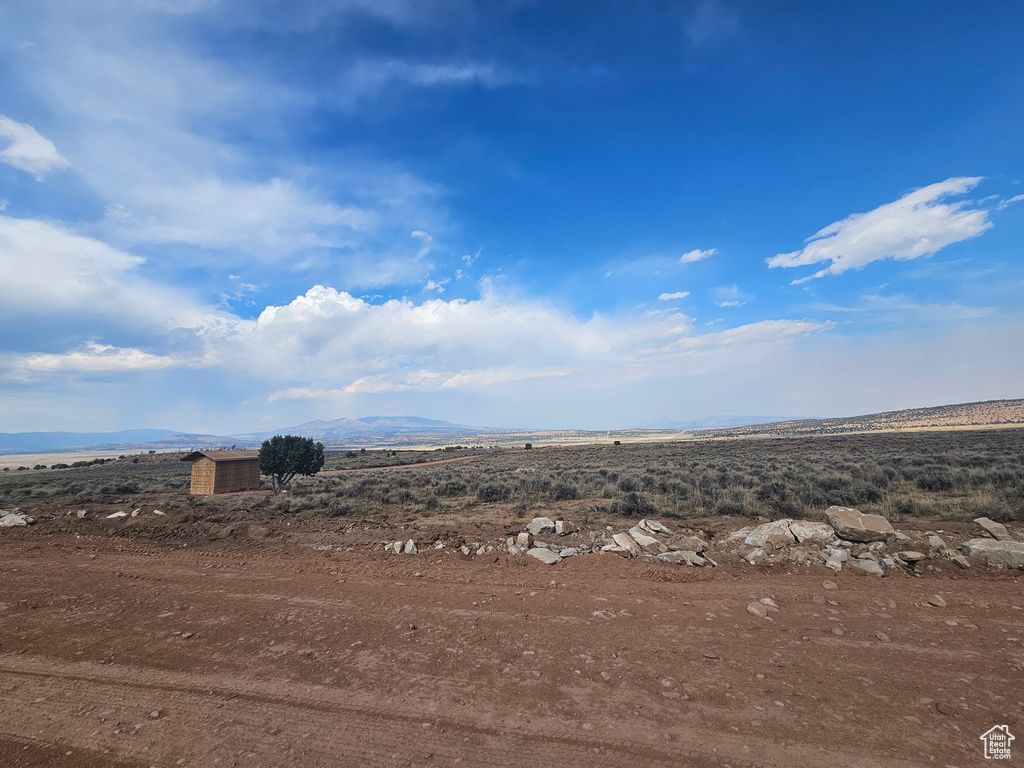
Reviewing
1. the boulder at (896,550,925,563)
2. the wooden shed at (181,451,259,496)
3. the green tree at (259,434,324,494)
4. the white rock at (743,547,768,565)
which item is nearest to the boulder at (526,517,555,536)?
the white rock at (743,547,768,565)

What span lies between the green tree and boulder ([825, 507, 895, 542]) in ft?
90.2

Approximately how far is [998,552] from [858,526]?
2015 millimetres

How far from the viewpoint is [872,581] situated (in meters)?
7.82

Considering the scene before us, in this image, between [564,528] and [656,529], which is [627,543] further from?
[564,528]

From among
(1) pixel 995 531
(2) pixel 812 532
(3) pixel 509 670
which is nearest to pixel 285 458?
(3) pixel 509 670

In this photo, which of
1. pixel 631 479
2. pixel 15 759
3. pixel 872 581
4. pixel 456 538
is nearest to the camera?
pixel 15 759

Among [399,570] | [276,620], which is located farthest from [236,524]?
[276,620]

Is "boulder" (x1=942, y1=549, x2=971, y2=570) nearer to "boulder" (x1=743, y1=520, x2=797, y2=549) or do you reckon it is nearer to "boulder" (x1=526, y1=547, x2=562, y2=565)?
"boulder" (x1=743, y1=520, x2=797, y2=549)

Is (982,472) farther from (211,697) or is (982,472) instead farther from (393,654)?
(211,697)

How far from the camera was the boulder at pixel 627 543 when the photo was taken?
9.72m

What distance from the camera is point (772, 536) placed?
956cm

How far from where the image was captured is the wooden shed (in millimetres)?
23672

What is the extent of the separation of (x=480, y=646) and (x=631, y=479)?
1598 cm

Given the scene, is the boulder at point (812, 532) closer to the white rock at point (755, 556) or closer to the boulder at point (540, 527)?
the white rock at point (755, 556)
